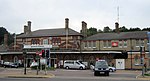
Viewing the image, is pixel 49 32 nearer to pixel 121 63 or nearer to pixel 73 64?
pixel 73 64

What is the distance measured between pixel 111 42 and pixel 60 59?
12554 millimetres

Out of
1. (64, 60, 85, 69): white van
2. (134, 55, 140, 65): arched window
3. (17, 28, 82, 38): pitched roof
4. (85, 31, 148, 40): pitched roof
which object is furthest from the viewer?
(17, 28, 82, 38): pitched roof

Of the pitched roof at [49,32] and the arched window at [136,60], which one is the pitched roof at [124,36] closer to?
the arched window at [136,60]

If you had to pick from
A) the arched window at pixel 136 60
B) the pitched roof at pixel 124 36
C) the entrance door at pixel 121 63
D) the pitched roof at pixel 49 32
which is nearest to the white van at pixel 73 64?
the entrance door at pixel 121 63

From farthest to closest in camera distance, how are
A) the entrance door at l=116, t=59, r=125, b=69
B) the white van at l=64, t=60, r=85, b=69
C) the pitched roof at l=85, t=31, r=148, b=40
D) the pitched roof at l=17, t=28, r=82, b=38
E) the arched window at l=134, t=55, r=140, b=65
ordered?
the pitched roof at l=17, t=28, r=82, b=38 → the pitched roof at l=85, t=31, r=148, b=40 → the entrance door at l=116, t=59, r=125, b=69 → the arched window at l=134, t=55, r=140, b=65 → the white van at l=64, t=60, r=85, b=69

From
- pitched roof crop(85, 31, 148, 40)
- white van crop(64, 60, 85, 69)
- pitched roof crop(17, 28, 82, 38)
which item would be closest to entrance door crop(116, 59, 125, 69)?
pitched roof crop(85, 31, 148, 40)

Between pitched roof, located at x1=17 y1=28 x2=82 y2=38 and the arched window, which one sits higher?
pitched roof, located at x1=17 y1=28 x2=82 y2=38

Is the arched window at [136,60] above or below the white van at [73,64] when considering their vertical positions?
above

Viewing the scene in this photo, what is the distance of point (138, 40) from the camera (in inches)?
2345

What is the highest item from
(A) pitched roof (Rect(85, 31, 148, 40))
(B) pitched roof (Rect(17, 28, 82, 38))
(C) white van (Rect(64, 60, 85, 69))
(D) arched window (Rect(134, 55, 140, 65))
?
(B) pitched roof (Rect(17, 28, 82, 38))

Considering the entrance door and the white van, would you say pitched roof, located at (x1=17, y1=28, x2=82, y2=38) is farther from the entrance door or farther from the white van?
the entrance door

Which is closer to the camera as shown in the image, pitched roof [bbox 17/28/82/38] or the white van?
the white van

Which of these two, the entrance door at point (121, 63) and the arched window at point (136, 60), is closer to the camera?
the arched window at point (136, 60)

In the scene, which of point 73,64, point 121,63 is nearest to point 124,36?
point 121,63
